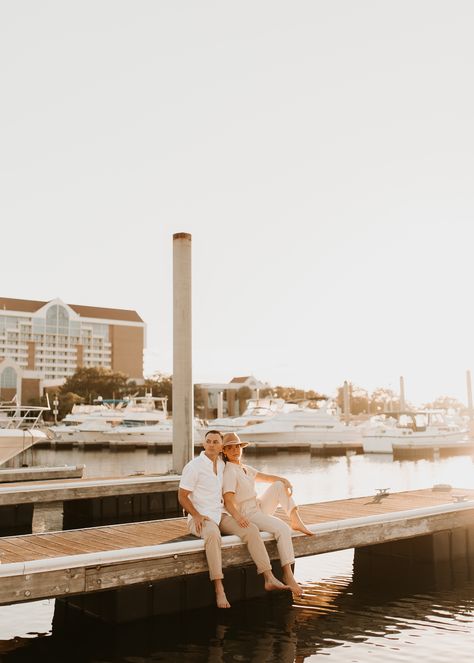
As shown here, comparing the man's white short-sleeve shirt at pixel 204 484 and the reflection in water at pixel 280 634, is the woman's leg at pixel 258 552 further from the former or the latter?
the reflection in water at pixel 280 634

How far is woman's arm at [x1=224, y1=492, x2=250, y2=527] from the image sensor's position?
27.5 feet

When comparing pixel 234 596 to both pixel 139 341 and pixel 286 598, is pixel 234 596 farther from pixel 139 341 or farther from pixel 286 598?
pixel 139 341

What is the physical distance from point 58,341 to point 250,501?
5183 inches

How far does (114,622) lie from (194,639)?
3.55 feet

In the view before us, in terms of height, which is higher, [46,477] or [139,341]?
[139,341]

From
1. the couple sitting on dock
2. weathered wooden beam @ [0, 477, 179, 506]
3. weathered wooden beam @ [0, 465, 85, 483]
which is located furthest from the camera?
weathered wooden beam @ [0, 465, 85, 483]

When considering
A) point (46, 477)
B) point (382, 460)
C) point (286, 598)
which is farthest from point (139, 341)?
point (286, 598)

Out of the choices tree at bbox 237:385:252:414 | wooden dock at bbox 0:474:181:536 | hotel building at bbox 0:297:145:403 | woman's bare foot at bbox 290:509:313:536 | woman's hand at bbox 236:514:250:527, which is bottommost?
wooden dock at bbox 0:474:181:536

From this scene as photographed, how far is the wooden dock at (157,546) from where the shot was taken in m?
7.12

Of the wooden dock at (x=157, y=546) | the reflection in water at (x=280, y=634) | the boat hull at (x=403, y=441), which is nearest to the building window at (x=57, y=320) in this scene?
the boat hull at (x=403, y=441)

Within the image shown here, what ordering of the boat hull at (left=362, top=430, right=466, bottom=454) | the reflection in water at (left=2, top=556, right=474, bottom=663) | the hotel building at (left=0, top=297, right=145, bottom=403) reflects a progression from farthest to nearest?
the hotel building at (left=0, top=297, right=145, bottom=403)
the boat hull at (left=362, top=430, right=466, bottom=454)
the reflection in water at (left=2, top=556, right=474, bottom=663)

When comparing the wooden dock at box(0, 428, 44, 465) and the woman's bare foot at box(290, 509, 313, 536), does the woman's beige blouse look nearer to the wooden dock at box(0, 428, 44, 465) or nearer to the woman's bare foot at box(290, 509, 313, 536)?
the woman's bare foot at box(290, 509, 313, 536)

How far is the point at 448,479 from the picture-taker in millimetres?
33062

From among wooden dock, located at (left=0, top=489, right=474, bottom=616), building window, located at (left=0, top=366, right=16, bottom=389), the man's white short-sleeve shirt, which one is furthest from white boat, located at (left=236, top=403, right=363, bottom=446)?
building window, located at (left=0, top=366, right=16, bottom=389)
